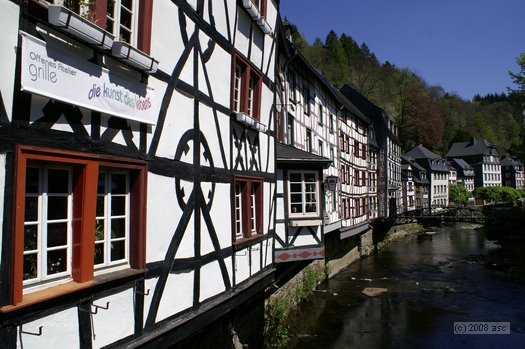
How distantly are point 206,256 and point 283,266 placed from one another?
20.3 ft

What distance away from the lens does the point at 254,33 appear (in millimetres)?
9398

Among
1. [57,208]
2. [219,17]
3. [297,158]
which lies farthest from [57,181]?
[297,158]

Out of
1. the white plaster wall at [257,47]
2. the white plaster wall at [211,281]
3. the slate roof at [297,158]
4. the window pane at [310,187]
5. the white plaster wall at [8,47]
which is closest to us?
the white plaster wall at [8,47]

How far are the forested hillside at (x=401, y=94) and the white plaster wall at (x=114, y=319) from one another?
5751cm

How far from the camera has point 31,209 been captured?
3.95 metres

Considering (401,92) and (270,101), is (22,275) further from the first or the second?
(401,92)

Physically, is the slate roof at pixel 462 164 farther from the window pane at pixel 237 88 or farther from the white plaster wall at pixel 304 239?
the window pane at pixel 237 88

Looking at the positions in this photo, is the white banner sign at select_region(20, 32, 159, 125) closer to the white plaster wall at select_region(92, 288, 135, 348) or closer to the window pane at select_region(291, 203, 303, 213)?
the white plaster wall at select_region(92, 288, 135, 348)

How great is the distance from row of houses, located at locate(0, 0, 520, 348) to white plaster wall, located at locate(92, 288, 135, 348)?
2 centimetres

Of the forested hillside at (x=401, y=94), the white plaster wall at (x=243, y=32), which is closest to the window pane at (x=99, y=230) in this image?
the white plaster wall at (x=243, y=32)

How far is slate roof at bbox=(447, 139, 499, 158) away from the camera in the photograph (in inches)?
3713

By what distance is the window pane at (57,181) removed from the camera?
412 cm

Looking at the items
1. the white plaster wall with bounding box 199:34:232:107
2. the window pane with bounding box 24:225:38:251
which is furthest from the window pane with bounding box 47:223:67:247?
the white plaster wall with bounding box 199:34:232:107

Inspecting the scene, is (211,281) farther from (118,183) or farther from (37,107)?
(37,107)
